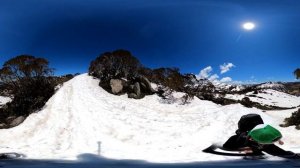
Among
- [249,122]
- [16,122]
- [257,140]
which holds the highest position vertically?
[16,122]

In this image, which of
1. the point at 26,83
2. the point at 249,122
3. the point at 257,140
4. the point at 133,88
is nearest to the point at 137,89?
the point at 133,88

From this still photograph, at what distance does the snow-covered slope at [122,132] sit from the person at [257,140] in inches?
38.4

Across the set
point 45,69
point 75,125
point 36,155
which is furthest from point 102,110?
point 45,69

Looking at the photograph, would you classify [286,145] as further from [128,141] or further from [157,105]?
[157,105]

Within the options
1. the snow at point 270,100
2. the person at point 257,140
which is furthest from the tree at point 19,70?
the snow at point 270,100

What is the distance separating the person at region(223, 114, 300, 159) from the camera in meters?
7.39

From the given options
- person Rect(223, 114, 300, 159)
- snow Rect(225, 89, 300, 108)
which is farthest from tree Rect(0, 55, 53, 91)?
snow Rect(225, 89, 300, 108)

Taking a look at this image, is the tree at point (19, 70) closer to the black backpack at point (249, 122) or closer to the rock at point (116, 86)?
the rock at point (116, 86)

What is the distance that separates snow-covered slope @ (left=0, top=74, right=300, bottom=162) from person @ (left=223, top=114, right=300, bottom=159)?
975 millimetres

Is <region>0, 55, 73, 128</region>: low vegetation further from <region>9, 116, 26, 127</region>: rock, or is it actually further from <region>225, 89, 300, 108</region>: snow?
<region>225, 89, 300, 108</region>: snow

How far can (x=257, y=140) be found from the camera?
7.96 metres

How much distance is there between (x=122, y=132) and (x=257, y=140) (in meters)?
6.45

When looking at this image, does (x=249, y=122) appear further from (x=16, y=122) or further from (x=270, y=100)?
(x=270, y=100)

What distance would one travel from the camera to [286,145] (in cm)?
1015
